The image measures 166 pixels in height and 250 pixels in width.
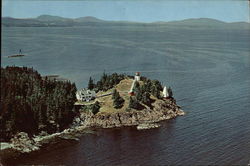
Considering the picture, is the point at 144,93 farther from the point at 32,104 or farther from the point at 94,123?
the point at 32,104

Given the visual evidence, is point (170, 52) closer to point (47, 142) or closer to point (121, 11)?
point (121, 11)

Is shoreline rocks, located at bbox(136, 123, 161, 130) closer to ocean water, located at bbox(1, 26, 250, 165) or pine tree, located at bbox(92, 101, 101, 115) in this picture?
ocean water, located at bbox(1, 26, 250, 165)

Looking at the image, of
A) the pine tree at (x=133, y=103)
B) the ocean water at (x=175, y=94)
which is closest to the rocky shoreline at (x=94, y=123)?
the pine tree at (x=133, y=103)

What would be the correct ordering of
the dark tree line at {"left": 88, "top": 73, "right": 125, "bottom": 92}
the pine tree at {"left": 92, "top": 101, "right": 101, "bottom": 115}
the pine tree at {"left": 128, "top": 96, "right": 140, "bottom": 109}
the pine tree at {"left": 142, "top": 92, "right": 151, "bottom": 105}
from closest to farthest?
the pine tree at {"left": 92, "top": 101, "right": 101, "bottom": 115} < the pine tree at {"left": 128, "top": 96, "right": 140, "bottom": 109} < the pine tree at {"left": 142, "top": 92, "right": 151, "bottom": 105} < the dark tree line at {"left": 88, "top": 73, "right": 125, "bottom": 92}

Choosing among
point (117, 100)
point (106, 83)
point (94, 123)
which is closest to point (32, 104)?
point (94, 123)

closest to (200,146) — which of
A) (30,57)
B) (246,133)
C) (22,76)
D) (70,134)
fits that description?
(246,133)

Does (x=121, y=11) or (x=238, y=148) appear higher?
(x=121, y=11)

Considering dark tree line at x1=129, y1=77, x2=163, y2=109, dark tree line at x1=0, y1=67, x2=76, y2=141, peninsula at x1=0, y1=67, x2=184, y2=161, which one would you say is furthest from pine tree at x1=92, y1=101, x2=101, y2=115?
dark tree line at x1=129, y1=77, x2=163, y2=109
